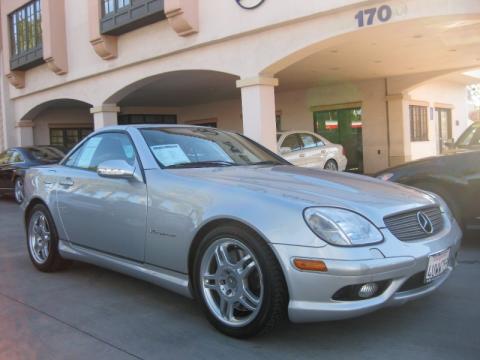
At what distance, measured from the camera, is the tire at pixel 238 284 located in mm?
3104

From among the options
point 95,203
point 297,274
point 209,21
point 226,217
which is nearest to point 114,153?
point 95,203

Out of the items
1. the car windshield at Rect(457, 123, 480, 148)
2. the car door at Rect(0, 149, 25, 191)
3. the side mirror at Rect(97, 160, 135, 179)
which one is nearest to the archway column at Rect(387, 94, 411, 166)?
the car windshield at Rect(457, 123, 480, 148)

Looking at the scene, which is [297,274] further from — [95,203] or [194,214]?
[95,203]

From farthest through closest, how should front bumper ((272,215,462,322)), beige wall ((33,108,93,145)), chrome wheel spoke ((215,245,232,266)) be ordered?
beige wall ((33,108,93,145))
chrome wheel spoke ((215,245,232,266))
front bumper ((272,215,462,322))

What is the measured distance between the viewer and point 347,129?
57.0 ft

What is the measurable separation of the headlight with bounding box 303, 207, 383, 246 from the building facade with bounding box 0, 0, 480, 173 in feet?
20.8

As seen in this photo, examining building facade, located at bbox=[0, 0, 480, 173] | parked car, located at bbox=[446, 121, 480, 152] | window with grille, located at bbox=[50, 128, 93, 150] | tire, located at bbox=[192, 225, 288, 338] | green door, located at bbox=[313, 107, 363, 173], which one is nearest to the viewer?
tire, located at bbox=[192, 225, 288, 338]

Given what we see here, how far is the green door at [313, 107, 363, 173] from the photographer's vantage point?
56.2 feet

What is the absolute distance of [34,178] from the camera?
17.8 ft

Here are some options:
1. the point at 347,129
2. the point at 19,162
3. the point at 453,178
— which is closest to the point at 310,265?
the point at 453,178

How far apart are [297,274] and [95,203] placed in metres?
2.13

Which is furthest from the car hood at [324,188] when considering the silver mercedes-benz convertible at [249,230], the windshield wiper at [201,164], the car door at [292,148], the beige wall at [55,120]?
the beige wall at [55,120]

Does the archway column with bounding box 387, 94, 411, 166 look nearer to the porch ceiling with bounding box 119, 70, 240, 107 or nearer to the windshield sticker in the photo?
the porch ceiling with bounding box 119, 70, 240, 107

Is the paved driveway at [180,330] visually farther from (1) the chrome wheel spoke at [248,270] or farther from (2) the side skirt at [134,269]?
(1) the chrome wheel spoke at [248,270]
